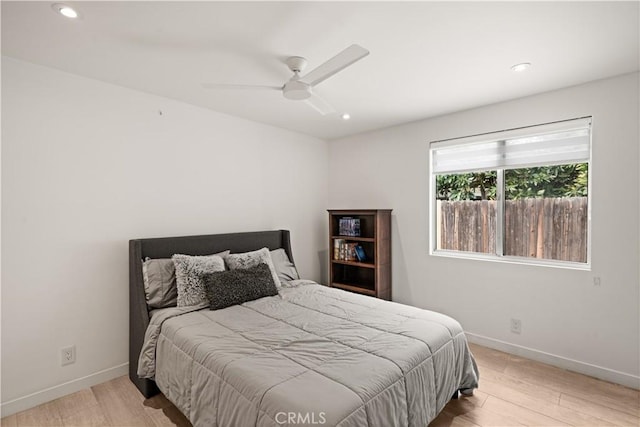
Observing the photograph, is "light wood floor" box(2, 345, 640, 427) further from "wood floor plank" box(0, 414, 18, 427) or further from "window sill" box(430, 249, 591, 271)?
"window sill" box(430, 249, 591, 271)

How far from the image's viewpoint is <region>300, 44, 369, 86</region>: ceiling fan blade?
165cm

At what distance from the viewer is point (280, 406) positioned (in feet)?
4.36

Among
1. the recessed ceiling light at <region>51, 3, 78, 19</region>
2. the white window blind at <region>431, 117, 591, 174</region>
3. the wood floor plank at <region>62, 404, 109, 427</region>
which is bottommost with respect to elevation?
the wood floor plank at <region>62, 404, 109, 427</region>

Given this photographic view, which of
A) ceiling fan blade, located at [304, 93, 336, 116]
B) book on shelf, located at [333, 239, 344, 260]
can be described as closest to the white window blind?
book on shelf, located at [333, 239, 344, 260]

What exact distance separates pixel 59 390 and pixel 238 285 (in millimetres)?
1493

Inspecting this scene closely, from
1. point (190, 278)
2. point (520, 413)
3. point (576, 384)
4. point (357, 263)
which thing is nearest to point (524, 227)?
point (576, 384)

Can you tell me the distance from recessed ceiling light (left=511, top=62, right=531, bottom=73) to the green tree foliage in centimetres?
108

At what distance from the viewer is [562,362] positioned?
274cm

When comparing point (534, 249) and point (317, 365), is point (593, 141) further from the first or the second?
point (317, 365)

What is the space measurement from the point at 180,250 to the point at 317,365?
6.08 ft

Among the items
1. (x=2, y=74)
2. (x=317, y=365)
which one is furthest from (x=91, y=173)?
(x=317, y=365)

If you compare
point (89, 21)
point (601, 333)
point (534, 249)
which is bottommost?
point (601, 333)
